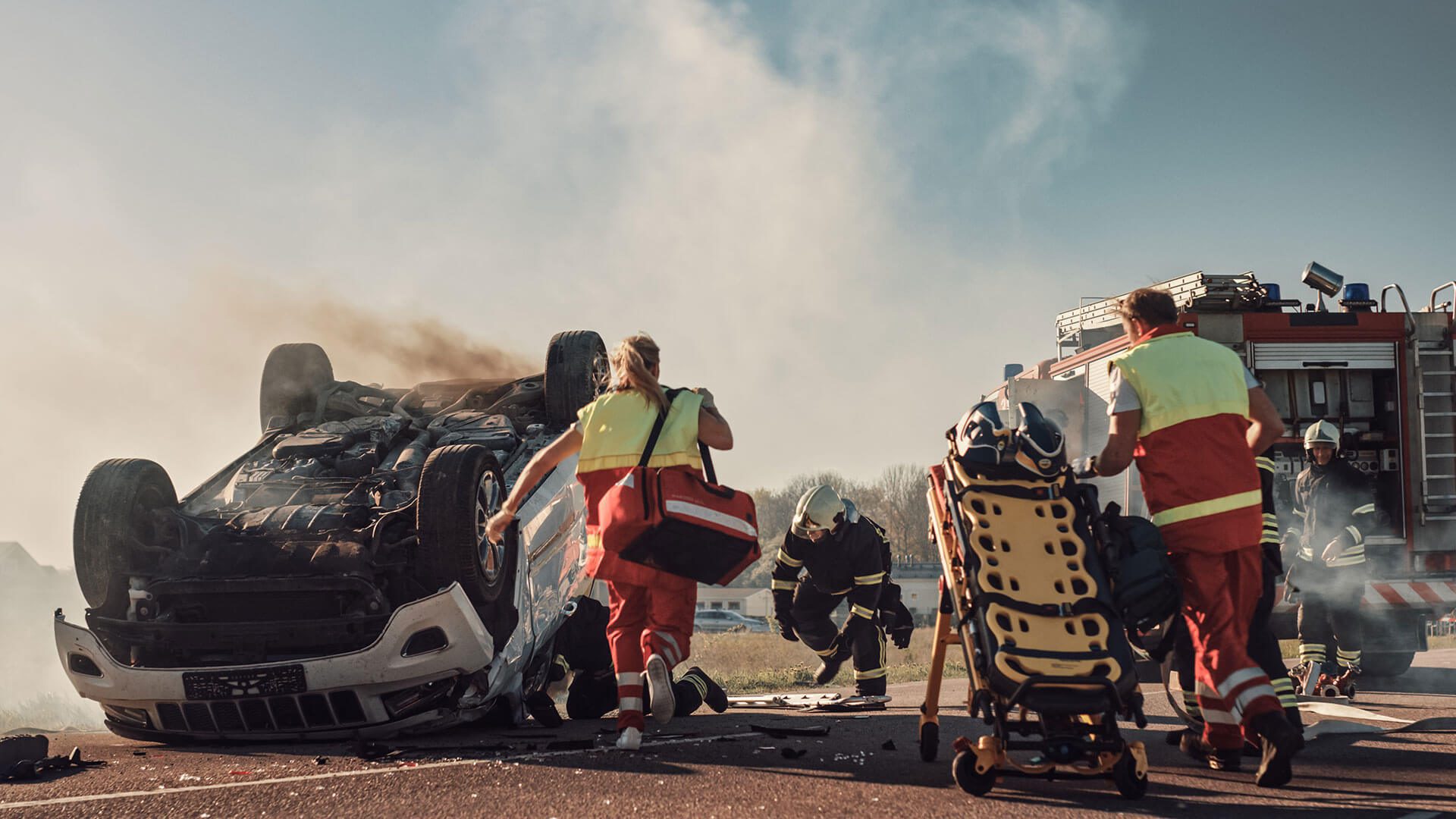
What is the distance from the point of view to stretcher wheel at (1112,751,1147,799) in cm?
348

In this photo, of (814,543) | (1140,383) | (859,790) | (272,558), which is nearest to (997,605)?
(859,790)

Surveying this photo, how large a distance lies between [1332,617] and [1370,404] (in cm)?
207

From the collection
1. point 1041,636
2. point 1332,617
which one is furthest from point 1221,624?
point 1332,617

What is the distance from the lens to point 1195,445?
4203 millimetres

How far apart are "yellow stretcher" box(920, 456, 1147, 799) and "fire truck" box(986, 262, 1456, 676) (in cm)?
471

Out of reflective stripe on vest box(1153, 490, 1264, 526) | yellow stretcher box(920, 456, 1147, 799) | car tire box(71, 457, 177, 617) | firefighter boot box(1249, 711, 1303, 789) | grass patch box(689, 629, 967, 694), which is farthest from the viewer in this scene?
grass patch box(689, 629, 967, 694)

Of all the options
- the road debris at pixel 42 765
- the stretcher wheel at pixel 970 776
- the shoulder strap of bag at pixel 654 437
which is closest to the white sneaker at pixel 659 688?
the shoulder strap of bag at pixel 654 437

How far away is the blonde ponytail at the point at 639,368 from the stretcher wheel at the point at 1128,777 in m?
2.36

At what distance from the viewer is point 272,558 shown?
17.9ft

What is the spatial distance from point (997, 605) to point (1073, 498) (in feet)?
1.50

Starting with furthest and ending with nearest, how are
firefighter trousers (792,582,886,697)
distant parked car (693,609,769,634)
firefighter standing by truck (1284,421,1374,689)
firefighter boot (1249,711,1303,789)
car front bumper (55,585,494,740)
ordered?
distant parked car (693,609,769,634), firefighter standing by truck (1284,421,1374,689), firefighter trousers (792,582,886,697), car front bumper (55,585,494,740), firefighter boot (1249,711,1303,789)

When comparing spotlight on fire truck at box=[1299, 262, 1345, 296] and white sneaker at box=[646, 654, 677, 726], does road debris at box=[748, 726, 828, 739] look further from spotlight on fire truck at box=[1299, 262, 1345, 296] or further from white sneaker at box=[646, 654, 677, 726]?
spotlight on fire truck at box=[1299, 262, 1345, 296]

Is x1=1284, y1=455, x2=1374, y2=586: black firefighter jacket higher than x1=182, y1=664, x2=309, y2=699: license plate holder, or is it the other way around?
x1=1284, y1=455, x2=1374, y2=586: black firefighter jacket

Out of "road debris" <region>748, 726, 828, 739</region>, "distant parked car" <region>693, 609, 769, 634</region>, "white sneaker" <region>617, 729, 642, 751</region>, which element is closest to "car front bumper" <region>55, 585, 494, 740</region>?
"white sneaker" <region>617, 729, 642, 751</region>
